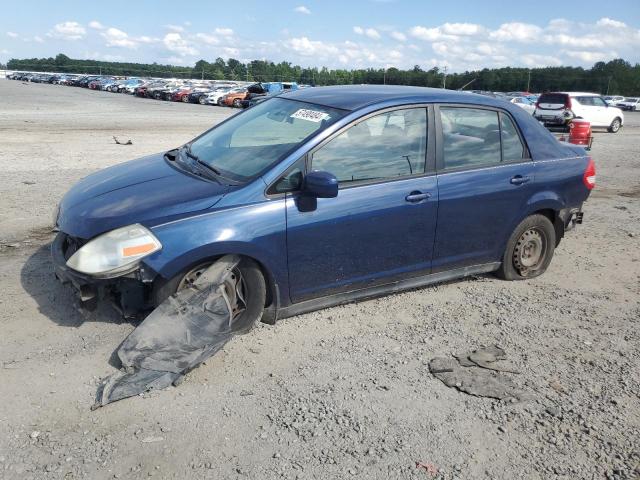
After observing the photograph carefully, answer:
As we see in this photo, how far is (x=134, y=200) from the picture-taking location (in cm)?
380

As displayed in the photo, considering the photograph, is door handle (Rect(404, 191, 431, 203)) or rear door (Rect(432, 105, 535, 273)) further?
rear door (Rect(432, 105, 535, 273))

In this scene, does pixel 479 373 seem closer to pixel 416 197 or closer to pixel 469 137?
pixel 416 197

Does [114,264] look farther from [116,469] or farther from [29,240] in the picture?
[29,240]

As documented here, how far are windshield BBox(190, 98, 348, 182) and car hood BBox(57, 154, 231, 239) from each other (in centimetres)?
30

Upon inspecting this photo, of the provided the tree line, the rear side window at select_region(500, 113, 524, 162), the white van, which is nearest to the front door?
the rear side window at select_region(500, 113, 524, 162)

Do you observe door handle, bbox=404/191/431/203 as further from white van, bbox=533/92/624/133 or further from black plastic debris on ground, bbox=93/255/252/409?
white van, bbox=533/92/624/133

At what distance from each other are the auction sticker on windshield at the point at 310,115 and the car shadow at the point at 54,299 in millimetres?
1997

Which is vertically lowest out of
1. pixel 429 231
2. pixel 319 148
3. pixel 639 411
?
pixel 639 411

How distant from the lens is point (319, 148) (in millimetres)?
3979

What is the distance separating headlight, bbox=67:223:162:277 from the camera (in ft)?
11.3

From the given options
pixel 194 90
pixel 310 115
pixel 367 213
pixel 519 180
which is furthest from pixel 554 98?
pixel 194 90

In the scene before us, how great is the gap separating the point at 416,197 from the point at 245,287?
1.50 m

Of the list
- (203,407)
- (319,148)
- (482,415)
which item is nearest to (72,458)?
(203,407)

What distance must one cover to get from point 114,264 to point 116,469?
1.29 metres
